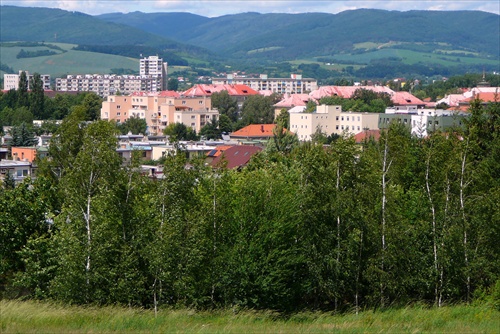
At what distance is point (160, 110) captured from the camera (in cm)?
6675

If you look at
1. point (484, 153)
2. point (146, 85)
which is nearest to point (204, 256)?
point (484, 153)

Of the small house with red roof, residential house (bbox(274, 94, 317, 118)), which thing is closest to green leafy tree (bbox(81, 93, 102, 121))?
the small house with red roof

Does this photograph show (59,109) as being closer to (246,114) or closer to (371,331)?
(246,114)

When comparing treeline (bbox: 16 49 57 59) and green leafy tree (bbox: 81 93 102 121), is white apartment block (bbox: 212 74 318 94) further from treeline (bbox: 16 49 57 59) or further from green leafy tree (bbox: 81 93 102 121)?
treeline (bbox: 16 49 57 59)

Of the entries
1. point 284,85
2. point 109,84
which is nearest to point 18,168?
point 284,85

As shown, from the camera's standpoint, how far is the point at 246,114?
222ft

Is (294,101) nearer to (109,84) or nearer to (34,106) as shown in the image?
(34,106)

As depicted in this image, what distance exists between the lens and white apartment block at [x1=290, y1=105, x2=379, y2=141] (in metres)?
54.5

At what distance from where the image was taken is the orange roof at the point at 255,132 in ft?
189

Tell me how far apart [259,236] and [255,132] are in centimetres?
4541

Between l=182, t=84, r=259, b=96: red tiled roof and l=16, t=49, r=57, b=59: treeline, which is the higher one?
l=16, t=49, r=57, b=59: treeline

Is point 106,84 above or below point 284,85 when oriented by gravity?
above

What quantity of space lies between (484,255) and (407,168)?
2.89m

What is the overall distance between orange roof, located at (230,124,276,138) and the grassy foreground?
1790 inches
